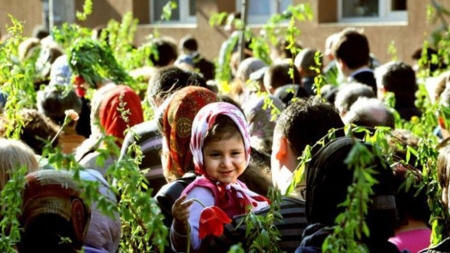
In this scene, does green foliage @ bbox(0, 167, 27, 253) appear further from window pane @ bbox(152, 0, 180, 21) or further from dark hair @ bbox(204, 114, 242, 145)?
window pane @ bbox(152, 0, 180, 21)

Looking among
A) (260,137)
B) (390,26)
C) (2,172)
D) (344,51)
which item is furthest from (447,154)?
(390,26)

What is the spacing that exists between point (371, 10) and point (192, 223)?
65.1ft

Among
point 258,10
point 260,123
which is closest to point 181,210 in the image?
point 260,123

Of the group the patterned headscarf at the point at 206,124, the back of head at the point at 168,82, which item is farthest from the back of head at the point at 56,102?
the patterned headscarf at the point at 206,124

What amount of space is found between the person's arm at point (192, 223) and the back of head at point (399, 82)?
4.93 m

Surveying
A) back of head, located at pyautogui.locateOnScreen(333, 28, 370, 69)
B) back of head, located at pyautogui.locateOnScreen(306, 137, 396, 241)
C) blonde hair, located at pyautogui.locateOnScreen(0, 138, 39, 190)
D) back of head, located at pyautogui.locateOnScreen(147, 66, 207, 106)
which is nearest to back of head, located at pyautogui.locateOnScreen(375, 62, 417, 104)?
back of head, located at pyautogui.locateOnScreen(333, 28, 370, 69)

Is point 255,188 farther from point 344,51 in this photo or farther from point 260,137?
point 344,51

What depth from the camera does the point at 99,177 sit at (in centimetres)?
461

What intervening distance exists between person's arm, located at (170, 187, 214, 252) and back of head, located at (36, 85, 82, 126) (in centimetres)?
386

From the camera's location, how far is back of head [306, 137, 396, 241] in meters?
4.05

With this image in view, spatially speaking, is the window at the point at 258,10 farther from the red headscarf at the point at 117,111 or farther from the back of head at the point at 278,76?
the red headscarf at the point at 117,111

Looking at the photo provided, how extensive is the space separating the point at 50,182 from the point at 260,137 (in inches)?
165

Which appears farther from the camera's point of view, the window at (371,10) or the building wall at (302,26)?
the window at (371,10)

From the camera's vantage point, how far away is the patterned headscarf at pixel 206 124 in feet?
17.6
